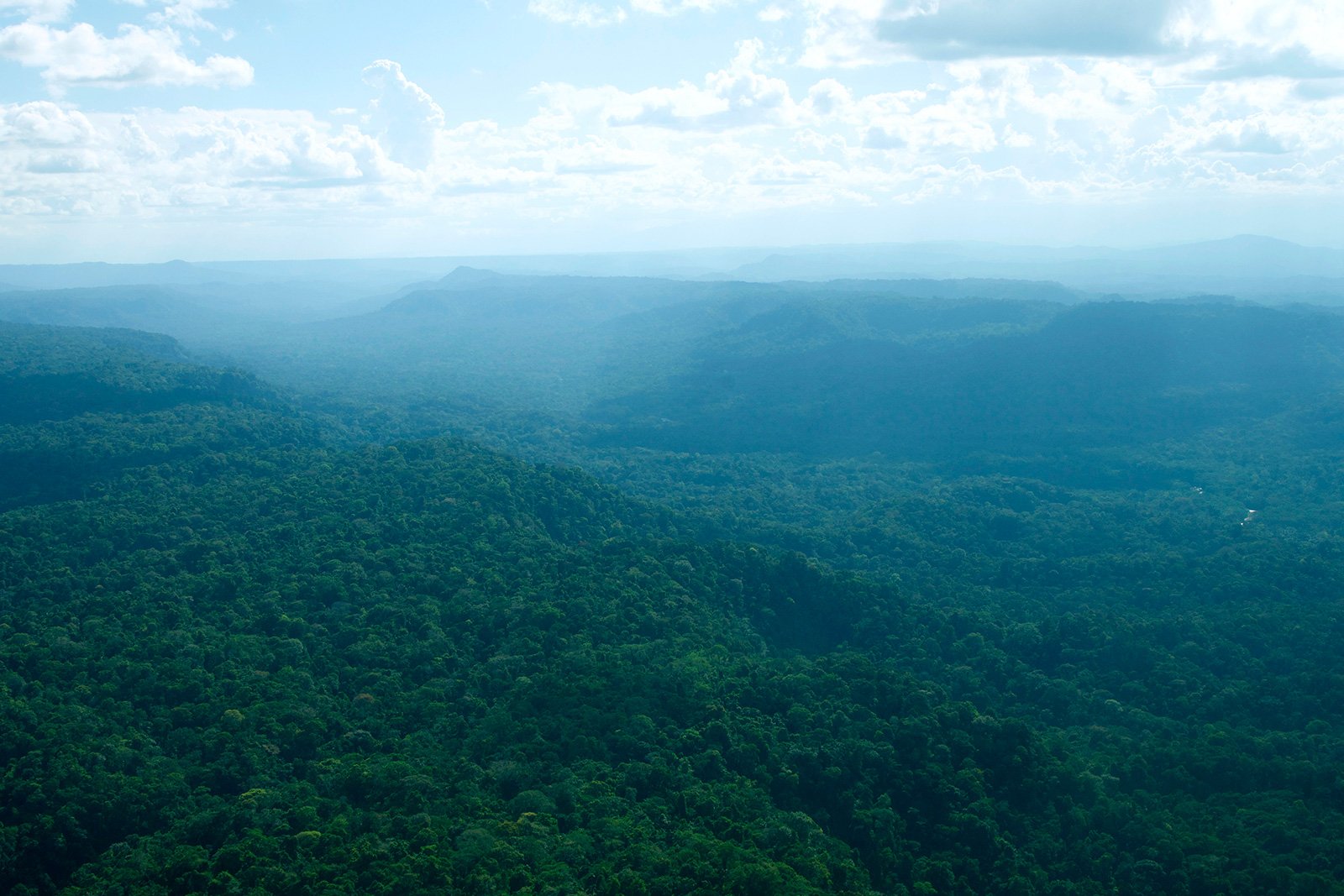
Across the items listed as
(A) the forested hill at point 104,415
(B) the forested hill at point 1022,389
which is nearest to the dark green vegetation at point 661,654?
(A) the forested hill at point 104,415

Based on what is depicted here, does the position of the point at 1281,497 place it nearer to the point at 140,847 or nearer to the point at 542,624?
the point at 542,624

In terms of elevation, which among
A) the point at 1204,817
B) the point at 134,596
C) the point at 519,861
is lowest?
the point at 1204,817

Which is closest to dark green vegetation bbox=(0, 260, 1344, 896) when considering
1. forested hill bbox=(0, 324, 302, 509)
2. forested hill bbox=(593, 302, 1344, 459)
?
forested hill bbox=(0, 324, 302, 509)

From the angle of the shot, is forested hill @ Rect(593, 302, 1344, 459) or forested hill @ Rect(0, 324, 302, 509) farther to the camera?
forested hill @ Rect(593, 302, 1344, 459)

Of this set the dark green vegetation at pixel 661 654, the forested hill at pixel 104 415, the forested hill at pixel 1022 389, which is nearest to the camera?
the dark green vegetation at pixel 661 654

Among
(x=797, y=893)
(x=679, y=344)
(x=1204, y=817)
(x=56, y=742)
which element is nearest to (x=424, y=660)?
(x=56, y=742)

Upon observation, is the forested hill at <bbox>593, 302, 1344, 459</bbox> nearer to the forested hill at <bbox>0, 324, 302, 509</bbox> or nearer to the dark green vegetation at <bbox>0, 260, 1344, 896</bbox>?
the dark green vegetation at <bbox>0, 260, 1344, 896</bbox>

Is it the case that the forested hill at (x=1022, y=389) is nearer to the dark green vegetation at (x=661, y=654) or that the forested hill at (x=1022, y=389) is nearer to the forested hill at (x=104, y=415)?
the dark green vegetation at (x=661, y=654)


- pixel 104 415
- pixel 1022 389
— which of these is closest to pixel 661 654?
pixel 104 415
